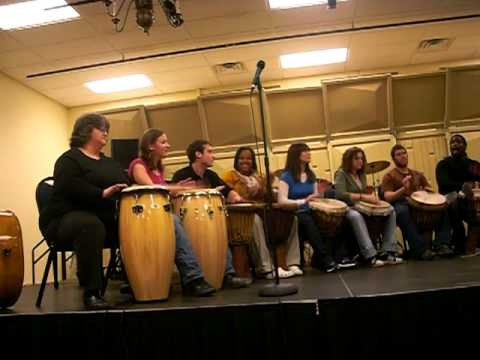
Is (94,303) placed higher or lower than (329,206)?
lower

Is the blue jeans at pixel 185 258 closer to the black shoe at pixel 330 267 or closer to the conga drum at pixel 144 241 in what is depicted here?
the conga drum at pixel 144 241

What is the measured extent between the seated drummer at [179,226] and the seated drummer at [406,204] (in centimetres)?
164

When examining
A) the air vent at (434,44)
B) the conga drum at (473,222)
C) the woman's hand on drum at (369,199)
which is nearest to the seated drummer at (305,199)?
the woman's hand on drum at (369,199)

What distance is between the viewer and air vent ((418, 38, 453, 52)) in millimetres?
6121

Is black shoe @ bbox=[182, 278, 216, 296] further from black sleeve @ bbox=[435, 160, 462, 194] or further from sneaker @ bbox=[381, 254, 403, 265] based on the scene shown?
black sleeve @ bbox=[435, 160, 462, 194]

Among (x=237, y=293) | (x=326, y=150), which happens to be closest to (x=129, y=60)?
(x=326, y=150)

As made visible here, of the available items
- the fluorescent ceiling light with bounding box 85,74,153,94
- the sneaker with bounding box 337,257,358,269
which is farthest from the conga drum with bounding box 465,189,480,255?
the fluorescent ceiling light with bounding box 85,74,153,94

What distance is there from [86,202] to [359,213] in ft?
7.12

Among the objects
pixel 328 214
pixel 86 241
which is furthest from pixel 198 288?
pixel 328 214

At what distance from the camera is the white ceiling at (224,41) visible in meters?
4.98

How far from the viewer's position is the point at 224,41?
563 cm

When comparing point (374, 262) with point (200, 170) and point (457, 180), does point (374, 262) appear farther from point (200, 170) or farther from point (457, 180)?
point (200, 170)

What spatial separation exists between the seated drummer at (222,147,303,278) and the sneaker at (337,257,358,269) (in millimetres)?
353

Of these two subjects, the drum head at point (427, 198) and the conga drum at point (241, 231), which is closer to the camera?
the conga drum at point (241, 231)
